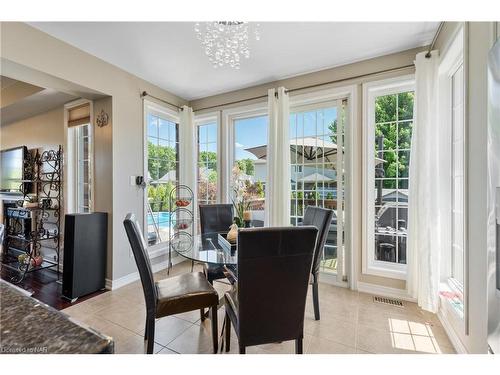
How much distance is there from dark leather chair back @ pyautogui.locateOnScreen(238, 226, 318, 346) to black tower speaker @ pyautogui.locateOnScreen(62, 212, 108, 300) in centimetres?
221

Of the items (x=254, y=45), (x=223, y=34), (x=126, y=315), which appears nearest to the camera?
(x=223, y=34)

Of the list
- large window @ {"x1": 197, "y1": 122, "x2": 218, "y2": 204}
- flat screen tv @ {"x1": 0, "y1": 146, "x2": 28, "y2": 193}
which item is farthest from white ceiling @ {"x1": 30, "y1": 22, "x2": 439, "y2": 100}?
flat screen tv @ {"x1": 0, "y1": 146, "x2": 28, "y2": 193}

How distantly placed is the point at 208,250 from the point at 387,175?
7.26ft

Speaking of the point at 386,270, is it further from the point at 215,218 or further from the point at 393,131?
the point at 215,218

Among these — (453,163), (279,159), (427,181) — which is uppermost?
(279,159)

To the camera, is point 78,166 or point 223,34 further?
point 78,166

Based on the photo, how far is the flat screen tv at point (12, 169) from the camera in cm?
410

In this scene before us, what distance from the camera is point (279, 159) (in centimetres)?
304

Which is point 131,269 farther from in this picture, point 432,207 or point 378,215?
point 432,207

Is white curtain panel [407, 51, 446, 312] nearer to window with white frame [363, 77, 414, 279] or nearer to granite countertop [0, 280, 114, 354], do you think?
window with white frame [363, 77, 414, 279]

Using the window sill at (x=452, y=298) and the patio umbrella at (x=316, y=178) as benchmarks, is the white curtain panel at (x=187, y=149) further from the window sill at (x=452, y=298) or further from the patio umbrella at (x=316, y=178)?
the window sill at (x=452, y=298)

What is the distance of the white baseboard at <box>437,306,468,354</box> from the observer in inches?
66.4

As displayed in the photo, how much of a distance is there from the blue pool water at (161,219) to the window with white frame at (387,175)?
292 centimetres

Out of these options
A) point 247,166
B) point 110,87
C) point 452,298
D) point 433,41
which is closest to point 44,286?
point 110,87
